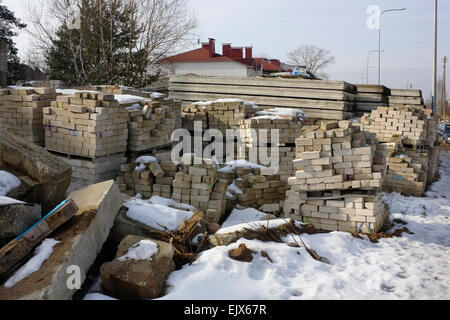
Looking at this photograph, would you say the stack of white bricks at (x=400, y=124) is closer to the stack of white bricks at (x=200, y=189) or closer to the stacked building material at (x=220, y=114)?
the stacked building material at (x=220, y=114)

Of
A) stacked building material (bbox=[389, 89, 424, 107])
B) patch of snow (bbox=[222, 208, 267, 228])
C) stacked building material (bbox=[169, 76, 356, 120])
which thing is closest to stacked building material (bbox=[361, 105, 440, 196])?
stacked building material (bbox=[169, 76, 356, 120])

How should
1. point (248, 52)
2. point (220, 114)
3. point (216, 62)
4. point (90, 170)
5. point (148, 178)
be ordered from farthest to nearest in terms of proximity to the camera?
1. point (248, 52)
2. point (216, 62)
3. point (220, 114)
4. point (90, 170)
5. point (148, 178)

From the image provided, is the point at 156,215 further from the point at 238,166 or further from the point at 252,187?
the point at 238,166

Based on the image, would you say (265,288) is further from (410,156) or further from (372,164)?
(410,156)

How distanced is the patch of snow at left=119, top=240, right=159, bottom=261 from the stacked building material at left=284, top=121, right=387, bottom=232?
9.92 ft

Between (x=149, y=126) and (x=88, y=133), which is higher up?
(x=149, y=126)

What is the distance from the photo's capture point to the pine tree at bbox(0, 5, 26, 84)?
62.6 feet

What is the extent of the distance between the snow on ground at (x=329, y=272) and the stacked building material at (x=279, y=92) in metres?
6.66

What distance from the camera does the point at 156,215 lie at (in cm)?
609

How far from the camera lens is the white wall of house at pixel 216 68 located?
3934cm

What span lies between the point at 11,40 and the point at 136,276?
65.1 feet

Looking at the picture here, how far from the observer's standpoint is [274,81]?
13.3 metres

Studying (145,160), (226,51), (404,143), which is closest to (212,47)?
(226,51)

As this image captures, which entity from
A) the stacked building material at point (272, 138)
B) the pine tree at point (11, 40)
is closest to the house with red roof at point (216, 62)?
the pine tree at point (11, 40)
